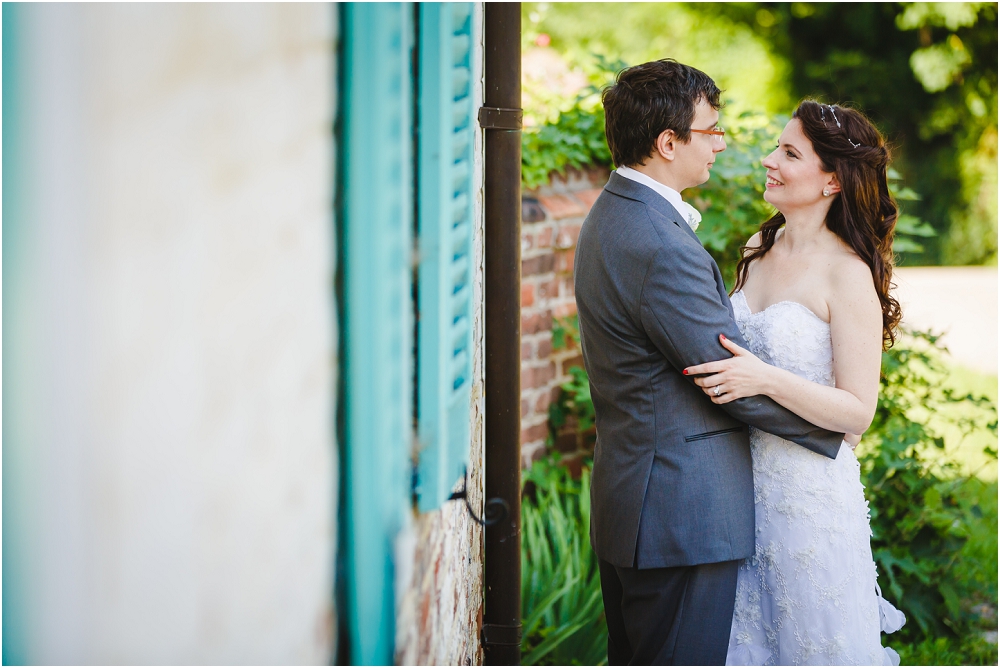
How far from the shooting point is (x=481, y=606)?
2.47m

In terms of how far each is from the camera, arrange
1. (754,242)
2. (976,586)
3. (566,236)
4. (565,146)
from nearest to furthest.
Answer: (754,242) < (976,586) < (566,236) < (565,146)

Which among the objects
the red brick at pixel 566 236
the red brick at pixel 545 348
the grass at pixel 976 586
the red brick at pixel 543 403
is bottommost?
the grass at pixel 976 586

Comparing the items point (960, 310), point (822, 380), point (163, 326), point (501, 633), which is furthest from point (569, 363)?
point (960, 310)

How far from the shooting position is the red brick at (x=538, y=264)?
3.85 metres

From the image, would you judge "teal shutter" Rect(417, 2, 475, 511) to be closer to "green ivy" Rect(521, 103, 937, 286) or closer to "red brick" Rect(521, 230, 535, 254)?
"red brick" Rect(521, 230, 535, 254)

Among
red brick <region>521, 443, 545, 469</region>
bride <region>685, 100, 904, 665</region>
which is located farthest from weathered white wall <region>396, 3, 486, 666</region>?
red brick <region>521, 443, 545, 469</region>

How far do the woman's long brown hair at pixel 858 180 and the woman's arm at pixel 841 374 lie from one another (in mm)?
96

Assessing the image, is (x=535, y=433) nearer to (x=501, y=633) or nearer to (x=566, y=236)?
(x=566, y=236)

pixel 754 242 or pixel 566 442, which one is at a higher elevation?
pixel 754 242

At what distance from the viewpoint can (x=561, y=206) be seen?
407cm

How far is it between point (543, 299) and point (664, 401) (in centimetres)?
204

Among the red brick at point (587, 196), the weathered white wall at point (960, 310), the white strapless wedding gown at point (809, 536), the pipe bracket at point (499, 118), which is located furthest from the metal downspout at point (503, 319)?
the weathered white wall at point (960, 310)

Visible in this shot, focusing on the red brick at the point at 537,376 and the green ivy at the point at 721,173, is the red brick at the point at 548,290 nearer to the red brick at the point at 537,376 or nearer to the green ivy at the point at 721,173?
the red brick at the point at 537,376

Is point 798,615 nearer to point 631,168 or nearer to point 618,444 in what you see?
point 618,444
